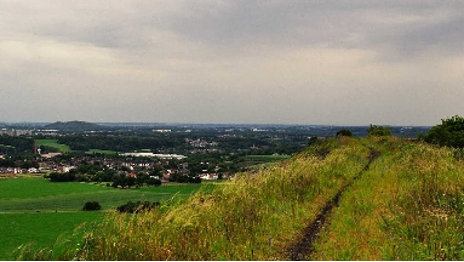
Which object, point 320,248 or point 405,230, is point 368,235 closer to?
point 405,230

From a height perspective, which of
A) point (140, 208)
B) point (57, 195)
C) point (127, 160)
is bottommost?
point (127, 160)

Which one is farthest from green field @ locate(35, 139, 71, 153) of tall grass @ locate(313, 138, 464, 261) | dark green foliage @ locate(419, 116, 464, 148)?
tall grass @ locate(313, 138, 464, 261)

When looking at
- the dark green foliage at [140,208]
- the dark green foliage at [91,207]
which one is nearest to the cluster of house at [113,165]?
the dark green foliage at [91,207]

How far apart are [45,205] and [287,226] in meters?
45.6

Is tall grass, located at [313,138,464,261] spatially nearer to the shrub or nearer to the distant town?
the distant town

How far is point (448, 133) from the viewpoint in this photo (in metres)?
34.9

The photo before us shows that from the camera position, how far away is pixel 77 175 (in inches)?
3100

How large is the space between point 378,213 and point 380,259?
9.53 feet

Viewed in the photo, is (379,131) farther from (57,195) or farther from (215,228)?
(57,195)

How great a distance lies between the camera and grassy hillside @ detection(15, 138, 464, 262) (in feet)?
20.6

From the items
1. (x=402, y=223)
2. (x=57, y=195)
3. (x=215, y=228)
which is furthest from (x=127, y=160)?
(x=402, y=223)

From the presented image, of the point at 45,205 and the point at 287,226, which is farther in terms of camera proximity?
the point at 45,205

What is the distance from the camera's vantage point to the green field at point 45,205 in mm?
27938

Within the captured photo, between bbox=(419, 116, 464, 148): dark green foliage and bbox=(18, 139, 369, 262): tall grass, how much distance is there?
27.2 metres
